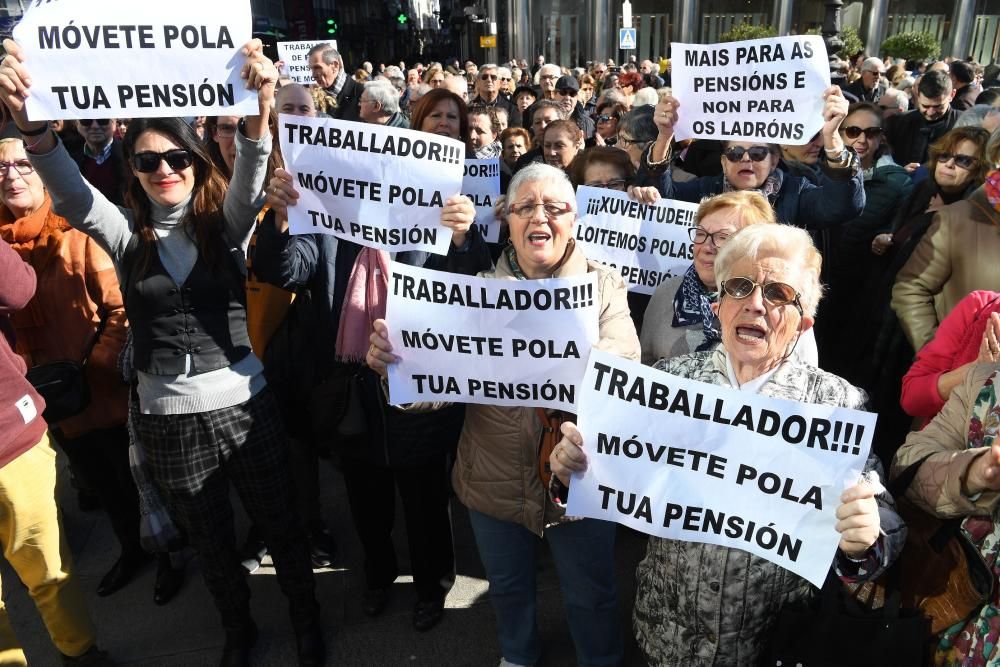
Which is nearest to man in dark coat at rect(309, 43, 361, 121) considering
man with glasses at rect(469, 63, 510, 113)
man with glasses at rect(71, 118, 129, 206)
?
man with glasses at rect(469, 63, 510, 113)

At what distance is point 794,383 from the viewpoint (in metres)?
1.85

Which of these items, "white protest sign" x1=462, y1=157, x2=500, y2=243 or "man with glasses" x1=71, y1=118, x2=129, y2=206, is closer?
"white protest sign" x1=462, y1=157, x2=500, y2=243

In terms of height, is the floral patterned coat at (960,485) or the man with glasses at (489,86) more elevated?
the man with glasses at (489,86)

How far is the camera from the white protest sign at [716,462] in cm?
164

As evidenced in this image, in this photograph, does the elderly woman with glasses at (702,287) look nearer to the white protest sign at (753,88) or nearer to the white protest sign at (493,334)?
the white protest sign at (493,334)

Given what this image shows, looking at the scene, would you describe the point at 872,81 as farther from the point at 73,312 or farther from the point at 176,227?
the point at 73,312

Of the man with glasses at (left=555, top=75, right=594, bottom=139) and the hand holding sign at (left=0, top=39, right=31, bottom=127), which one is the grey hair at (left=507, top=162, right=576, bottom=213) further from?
the man with glasses at (left=555, top=75, right=594, bottom=139)

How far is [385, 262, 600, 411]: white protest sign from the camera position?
2.16 metres

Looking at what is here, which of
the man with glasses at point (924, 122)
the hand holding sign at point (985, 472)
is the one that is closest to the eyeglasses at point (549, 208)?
the hand holding sign at point (985, 472)

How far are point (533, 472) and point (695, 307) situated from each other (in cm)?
87

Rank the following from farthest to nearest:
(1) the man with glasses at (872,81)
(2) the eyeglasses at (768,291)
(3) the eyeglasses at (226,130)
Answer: (1) the man with glasses at (872,81)
(3) the eyeglasses at (226,130)
(2) the eyeglasses at (768,291)

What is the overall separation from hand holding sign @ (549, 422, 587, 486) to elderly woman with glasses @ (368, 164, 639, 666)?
0.44 metres

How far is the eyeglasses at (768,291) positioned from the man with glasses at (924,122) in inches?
207

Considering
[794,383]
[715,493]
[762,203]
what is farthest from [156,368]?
[762,203]
